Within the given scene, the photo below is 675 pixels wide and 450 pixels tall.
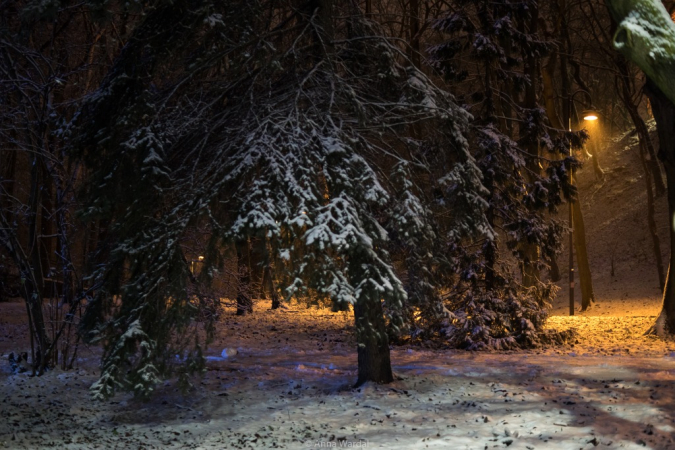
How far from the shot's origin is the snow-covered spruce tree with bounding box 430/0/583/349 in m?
12.8

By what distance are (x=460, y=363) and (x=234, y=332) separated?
6742 millimetres

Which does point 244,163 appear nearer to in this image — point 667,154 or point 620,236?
point 667,154

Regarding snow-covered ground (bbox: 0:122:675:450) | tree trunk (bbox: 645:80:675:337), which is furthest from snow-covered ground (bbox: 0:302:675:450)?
tree trunk (bbox: 645:80:675:337)

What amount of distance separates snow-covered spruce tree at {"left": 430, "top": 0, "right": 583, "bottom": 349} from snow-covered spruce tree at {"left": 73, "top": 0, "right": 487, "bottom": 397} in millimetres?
4246

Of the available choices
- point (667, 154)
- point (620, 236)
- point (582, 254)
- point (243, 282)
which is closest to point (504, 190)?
point (667, 154)

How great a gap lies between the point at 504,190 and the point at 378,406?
6.59 meters

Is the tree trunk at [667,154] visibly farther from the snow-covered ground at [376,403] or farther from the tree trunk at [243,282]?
the tree trunk at [243,282]

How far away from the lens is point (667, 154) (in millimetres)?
12867

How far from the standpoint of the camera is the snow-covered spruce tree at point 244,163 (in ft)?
23.0

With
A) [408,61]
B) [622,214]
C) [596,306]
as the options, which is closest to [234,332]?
[408,61]

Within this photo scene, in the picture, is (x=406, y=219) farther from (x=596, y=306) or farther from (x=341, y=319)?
(x=596, y=306)

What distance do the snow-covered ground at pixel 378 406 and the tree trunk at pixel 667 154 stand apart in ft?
4.48

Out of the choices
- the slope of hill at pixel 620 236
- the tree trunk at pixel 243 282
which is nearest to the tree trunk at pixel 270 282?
the tree trunk at pixel 243 282

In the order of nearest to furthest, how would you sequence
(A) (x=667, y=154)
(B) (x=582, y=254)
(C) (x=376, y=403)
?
(C) (x=376, y=403) < (A) (x=667, y=154) < (B) (x=582, y=254)
